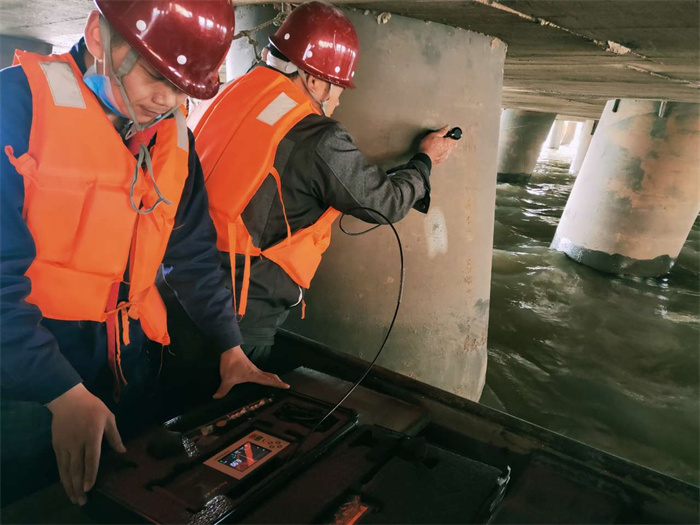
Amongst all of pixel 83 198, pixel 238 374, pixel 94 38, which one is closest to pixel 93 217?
pixel 83 198

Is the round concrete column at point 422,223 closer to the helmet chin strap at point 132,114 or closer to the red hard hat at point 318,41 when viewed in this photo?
the red hard hat at point 318,41

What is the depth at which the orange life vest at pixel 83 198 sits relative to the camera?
50.3 inches

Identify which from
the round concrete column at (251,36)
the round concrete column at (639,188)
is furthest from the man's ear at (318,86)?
the round concrete column at (639,188)

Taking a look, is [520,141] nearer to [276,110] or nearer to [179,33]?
[276,110]

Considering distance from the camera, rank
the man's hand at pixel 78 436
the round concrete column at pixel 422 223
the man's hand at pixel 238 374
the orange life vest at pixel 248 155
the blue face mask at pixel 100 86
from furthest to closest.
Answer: the round concrete column at pixel 422 223 → the orange life vest at pixel 248 155 → the man's hand at pixel 238 374 → the blue face mask at pixel 100 86 → the man's hand at pixel 78 436

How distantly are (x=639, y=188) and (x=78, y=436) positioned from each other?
7.22 m

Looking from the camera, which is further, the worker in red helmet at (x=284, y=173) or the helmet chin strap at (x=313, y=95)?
the helmet chin strap at (x=313, y=95)

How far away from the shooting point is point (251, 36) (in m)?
2.75

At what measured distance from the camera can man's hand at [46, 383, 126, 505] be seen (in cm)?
117

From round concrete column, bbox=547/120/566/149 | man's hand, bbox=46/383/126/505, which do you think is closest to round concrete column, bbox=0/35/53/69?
man's hand, bbox=46/383/126/505

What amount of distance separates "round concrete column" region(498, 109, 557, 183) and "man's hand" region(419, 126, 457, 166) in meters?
12.7

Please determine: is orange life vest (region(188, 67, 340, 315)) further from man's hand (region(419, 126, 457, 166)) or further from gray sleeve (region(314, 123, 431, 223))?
man's hand (region(419, 126, 457, 166))

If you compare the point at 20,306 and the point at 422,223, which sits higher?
the point at 422,223

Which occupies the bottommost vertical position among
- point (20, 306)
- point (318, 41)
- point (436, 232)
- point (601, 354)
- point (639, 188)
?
point (601, 354)
